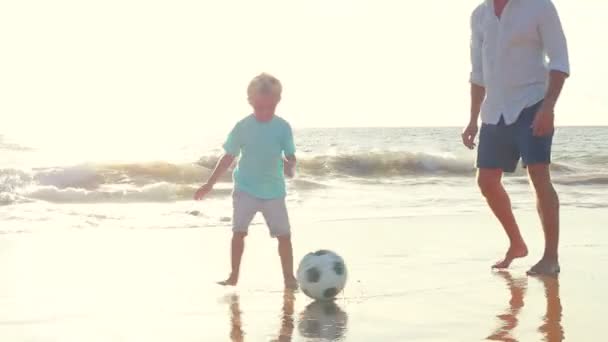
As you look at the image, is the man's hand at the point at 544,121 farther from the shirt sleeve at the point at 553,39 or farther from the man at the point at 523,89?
the shirt sleeve at the point at 553,39

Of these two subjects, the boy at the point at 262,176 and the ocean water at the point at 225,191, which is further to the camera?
the ocean water at the point at 225,191

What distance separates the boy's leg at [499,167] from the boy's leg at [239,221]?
151cm

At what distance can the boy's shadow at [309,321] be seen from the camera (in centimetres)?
384

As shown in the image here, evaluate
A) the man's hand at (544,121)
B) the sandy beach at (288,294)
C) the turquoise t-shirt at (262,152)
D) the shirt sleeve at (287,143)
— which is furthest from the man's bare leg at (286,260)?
the man's hand at (544,121)

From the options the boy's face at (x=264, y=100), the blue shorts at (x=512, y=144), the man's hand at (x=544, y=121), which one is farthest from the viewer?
the blue shorts at (x=512, y=144)

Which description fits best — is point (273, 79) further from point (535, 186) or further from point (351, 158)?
point (351, 158)

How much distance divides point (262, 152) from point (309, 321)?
4.70 ft

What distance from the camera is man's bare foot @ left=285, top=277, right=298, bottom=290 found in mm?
5250

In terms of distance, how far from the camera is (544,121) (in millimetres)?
5129

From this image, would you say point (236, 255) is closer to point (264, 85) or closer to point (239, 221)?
point (239, 221)

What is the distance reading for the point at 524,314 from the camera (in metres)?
4.23

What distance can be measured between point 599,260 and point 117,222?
5840mm

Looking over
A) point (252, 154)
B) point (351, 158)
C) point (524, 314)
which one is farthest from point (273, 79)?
point (351, 158)

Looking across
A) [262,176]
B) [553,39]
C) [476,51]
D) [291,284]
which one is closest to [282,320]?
[291,284]
